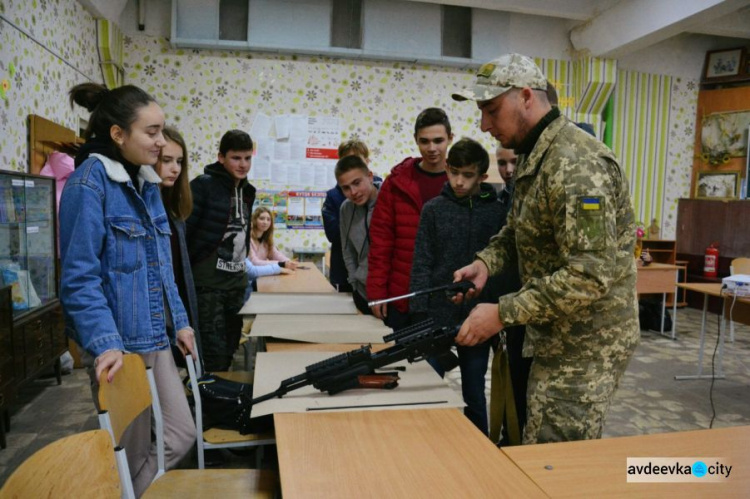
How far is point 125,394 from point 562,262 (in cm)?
111

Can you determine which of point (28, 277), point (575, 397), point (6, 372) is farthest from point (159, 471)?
point (28, 277)

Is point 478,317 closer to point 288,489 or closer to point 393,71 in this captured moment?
point 288,489

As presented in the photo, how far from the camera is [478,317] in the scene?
4.37 ft

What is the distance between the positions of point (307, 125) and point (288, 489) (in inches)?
199

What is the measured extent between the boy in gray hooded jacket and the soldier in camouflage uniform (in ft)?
3.65

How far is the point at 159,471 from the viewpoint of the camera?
57.9 inches

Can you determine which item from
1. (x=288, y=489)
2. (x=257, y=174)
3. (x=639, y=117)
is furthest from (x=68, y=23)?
(x=639, y=117)

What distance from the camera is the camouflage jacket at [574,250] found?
1214mm

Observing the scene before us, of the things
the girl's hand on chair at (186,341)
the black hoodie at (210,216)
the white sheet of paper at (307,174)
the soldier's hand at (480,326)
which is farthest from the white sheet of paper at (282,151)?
the soldier's hand at (480,326)

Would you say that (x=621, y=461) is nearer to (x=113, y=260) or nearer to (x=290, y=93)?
(x=113, y=260)

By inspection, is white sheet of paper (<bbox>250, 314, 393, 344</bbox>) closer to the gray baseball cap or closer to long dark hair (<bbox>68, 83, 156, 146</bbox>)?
long dark hair (<bbox>68, 83, 156, 146</bbox>)

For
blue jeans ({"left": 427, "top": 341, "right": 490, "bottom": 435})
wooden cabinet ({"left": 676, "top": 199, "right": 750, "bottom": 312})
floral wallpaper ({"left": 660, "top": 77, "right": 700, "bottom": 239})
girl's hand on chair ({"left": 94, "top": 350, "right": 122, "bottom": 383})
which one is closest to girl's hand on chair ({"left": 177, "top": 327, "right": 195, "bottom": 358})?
girl's hand on chair ({"left": 94, "top": 350, "right": 122, "bottom": 383})

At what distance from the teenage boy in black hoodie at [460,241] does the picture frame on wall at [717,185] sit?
18.6 ft

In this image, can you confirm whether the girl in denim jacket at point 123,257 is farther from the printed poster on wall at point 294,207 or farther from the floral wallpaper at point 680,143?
the floral wallpaper at point 680,143
